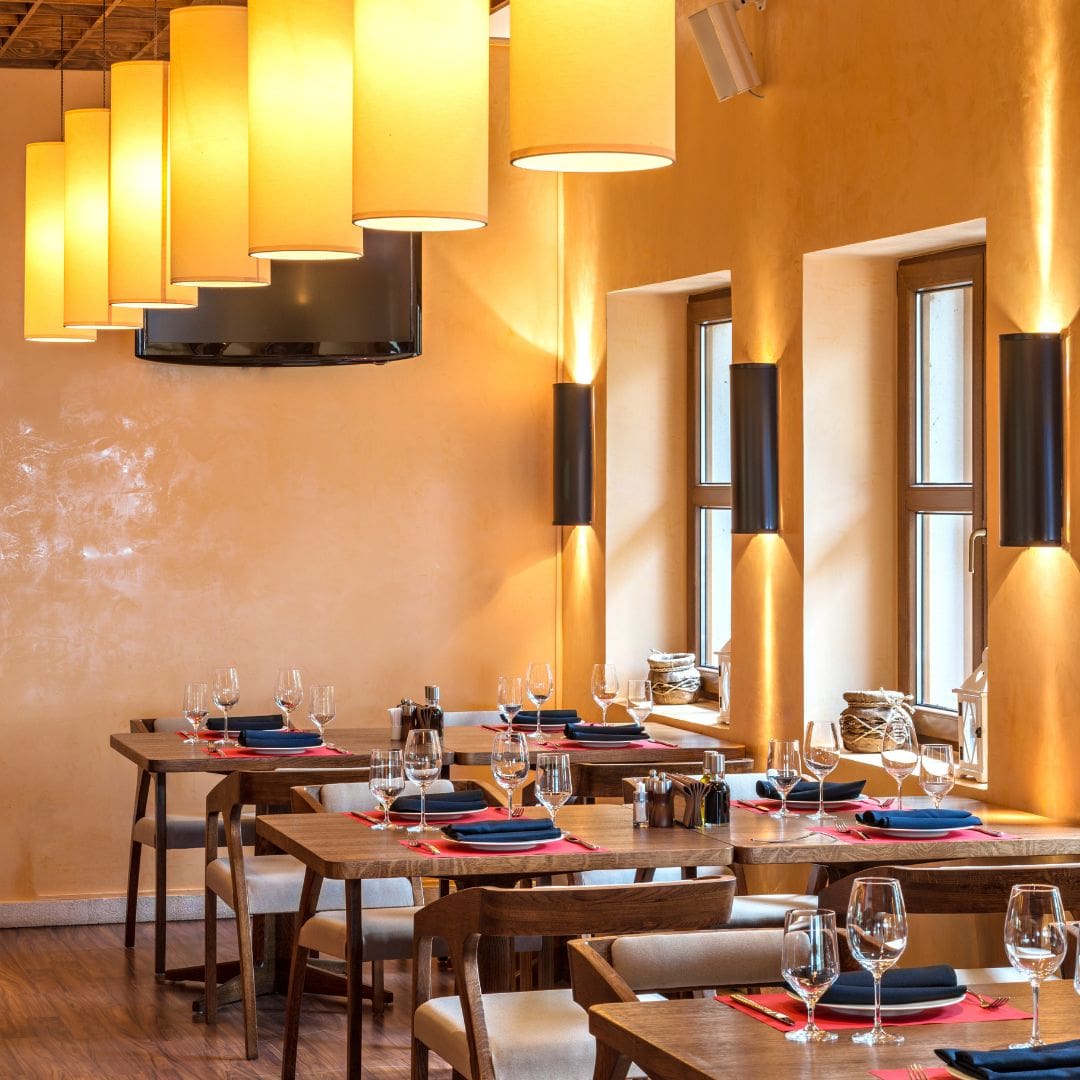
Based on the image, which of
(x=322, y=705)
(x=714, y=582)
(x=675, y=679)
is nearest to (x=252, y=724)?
(x=322, y=705)

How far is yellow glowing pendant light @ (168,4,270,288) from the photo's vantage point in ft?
13.1

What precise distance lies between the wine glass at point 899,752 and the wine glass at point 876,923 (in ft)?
6.76

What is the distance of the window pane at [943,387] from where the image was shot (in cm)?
565

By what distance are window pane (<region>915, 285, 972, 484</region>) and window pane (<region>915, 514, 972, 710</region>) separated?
168 mm

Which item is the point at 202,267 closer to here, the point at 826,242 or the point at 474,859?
the point at 474,859

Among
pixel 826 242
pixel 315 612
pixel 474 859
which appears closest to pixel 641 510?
pixel 315 612

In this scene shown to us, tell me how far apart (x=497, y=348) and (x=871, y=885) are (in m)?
5.70

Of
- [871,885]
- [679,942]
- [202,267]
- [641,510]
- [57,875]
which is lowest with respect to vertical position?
[57,875]

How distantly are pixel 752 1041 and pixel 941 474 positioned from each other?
3.49 m

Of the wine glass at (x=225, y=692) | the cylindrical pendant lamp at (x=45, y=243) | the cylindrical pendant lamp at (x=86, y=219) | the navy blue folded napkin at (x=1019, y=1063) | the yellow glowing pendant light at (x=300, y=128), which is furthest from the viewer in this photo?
the wine glass at (x=225, y=692)

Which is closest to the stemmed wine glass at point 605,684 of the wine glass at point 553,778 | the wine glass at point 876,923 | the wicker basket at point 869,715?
the wicker basket at point 869,715

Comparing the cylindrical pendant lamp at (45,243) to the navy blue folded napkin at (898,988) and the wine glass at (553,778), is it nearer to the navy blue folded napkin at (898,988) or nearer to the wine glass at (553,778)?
the wine glass at (553,778)

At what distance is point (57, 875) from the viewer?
7379 mm

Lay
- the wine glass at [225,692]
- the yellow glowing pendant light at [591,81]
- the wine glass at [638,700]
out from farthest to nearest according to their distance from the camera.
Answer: the wine glass at [225,692]
the wine glass at [638,700]
the yellow glowing pendant light at [591,81]
